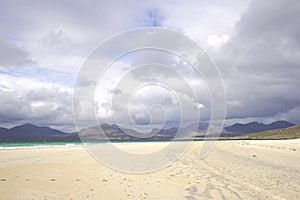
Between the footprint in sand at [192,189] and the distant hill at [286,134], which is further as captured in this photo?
the distant hill at [286,134]

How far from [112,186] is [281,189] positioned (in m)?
6.69

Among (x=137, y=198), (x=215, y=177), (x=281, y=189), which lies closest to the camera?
(x=137, y=198)

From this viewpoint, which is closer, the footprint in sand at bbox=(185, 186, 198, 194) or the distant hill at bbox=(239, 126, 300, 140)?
the footprint in sand at bbox=(185, 186, 198, 194)

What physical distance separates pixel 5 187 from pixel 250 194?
9328 mm

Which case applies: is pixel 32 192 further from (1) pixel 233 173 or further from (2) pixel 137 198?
(1) pixel 233 173

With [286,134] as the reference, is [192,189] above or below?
below

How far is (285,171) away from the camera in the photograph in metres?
15.1

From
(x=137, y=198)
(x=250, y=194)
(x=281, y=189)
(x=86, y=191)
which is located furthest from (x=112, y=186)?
(x=281, y=189)

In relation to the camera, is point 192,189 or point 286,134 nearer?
point 192,189

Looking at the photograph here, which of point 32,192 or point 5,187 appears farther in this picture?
point 5,187

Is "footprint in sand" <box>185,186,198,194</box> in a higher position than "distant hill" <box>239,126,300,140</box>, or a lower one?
lower

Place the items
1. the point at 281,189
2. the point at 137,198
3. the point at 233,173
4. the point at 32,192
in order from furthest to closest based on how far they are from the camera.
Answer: the point at 233,173 → the point at 281,189 → the point at 32,192 → the point at 137,198

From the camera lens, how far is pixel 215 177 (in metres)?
14.2

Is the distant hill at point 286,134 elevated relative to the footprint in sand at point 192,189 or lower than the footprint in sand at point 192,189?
elevated
